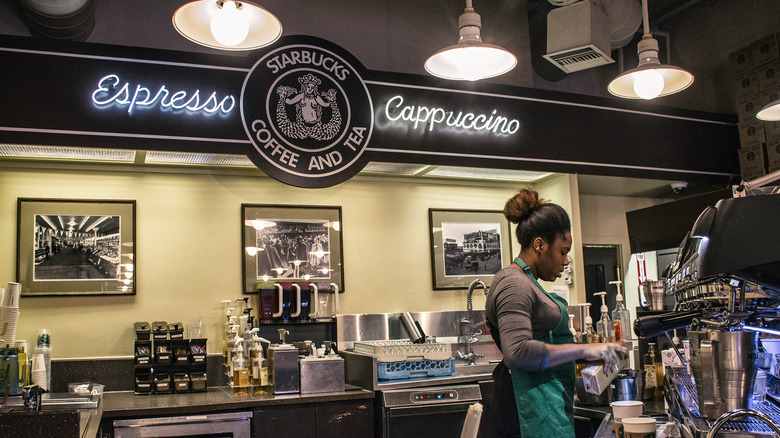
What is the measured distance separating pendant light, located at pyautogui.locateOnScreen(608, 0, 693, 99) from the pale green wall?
1.58 meters

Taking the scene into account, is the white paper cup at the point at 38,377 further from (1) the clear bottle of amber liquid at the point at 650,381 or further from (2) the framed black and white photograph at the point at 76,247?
(1) the clear bottle of amber liquid at the point at 650,381

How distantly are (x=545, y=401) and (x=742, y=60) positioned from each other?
496 cm

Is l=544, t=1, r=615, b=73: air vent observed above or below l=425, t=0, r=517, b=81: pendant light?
above

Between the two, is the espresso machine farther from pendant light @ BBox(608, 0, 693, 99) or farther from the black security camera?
the black security camera

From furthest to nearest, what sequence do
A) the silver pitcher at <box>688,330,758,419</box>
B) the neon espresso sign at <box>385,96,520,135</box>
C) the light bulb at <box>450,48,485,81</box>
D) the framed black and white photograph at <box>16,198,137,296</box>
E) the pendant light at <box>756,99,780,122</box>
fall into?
the neon espresso sign at <box>385,96,520,135</box> → the framed black and white photograph at <box>16,198,137,296</box> → the pendant light at <box>756,99,780,122</box> → the light bulb at <box>450,48,485,81</box> → the silver pitcher at <box>688,330,758,419</box>

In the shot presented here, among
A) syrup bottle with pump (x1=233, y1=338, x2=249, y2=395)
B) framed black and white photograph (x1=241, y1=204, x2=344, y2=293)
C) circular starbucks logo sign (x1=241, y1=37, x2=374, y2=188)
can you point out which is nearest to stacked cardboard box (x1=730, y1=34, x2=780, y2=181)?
circular starbucks logo sign (x1=241, y1=37, x2=374, y2=188)

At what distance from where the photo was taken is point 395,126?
5.11 metres

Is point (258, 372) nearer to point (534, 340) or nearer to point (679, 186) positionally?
point (534, 340)

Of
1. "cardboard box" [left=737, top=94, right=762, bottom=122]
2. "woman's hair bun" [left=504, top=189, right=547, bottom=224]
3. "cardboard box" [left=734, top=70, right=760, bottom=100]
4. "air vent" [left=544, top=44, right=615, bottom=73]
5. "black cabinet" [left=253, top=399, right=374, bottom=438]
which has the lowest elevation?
"black cabinet" [left=253, top=399, right=374, bottom=438]

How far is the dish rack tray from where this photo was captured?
4617 millimetres

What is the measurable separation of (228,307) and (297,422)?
1.31 metres

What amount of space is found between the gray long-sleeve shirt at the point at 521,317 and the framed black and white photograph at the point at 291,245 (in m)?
3.03

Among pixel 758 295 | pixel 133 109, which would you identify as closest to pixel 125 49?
pixel 133 109

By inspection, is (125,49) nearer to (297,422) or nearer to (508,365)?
(297,422)
